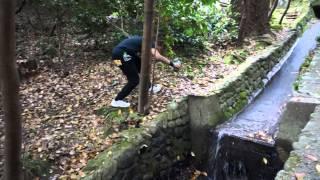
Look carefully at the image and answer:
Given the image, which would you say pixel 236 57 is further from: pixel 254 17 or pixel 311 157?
pixel 311 157

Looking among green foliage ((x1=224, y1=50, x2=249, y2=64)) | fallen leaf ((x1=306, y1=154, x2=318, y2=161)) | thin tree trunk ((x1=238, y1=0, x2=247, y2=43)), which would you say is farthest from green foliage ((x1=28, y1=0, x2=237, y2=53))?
fallen leaf ((x1=306, y1=154, x2=318, y2=161))

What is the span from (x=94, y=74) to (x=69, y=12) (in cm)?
159

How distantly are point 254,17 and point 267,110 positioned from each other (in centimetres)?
518

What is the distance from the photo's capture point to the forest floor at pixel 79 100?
5.70m

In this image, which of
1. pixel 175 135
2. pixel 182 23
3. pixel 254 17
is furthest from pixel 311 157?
pixel 254 17

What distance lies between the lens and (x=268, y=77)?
1114cm

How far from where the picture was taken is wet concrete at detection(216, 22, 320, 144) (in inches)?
294

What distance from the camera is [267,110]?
8.75 m

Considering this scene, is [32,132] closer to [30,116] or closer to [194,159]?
[30,116]

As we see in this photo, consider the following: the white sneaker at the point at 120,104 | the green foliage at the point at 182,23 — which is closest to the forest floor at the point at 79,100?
the white sneaker at the point at 120,104

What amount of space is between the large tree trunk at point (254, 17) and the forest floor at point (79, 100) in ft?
8.18

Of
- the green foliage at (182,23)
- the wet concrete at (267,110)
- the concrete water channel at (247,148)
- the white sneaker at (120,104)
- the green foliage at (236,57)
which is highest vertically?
the green foliage at (182,23)

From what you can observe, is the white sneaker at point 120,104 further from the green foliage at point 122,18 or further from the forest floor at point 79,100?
the green foliage at point 122,18

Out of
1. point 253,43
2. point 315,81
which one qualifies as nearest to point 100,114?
point 315,81
